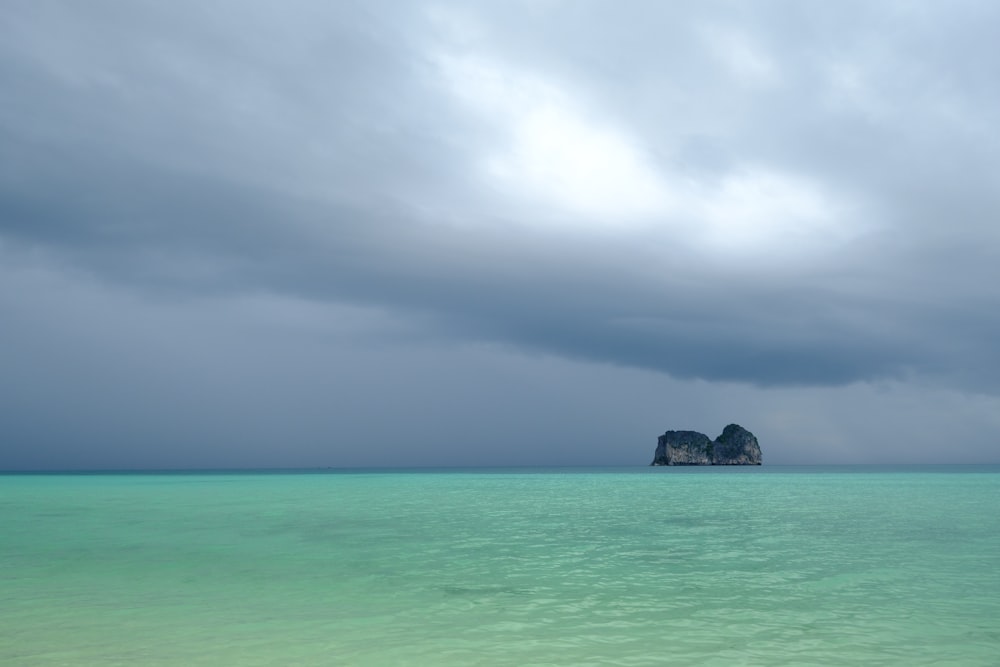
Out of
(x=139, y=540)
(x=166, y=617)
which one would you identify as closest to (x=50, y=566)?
(x=139, y=540)

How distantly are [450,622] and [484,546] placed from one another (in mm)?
14458

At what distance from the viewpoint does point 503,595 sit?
1888 centimetres

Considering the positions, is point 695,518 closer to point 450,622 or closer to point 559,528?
point 559,528

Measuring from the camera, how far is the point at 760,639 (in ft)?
47.2

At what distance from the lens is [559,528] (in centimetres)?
3838

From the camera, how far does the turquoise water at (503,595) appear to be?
13.7 meters

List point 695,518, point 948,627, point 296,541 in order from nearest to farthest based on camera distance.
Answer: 1. point 948,627
2. point 296,541
3. point 695,518

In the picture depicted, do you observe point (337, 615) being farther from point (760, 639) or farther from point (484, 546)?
point (484, 546)

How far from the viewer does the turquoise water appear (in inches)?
538

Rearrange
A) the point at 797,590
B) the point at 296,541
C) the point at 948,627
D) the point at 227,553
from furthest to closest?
1. the point at 296,541
2. the point at 227,553
3. the point at 797,590
4. the point at 948,627

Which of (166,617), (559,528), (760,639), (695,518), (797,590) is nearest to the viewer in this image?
(760,639)

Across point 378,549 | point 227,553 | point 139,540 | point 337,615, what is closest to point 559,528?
point 378,549

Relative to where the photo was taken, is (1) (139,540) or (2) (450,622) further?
(1) (139,540)

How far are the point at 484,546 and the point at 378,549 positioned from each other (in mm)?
4402
